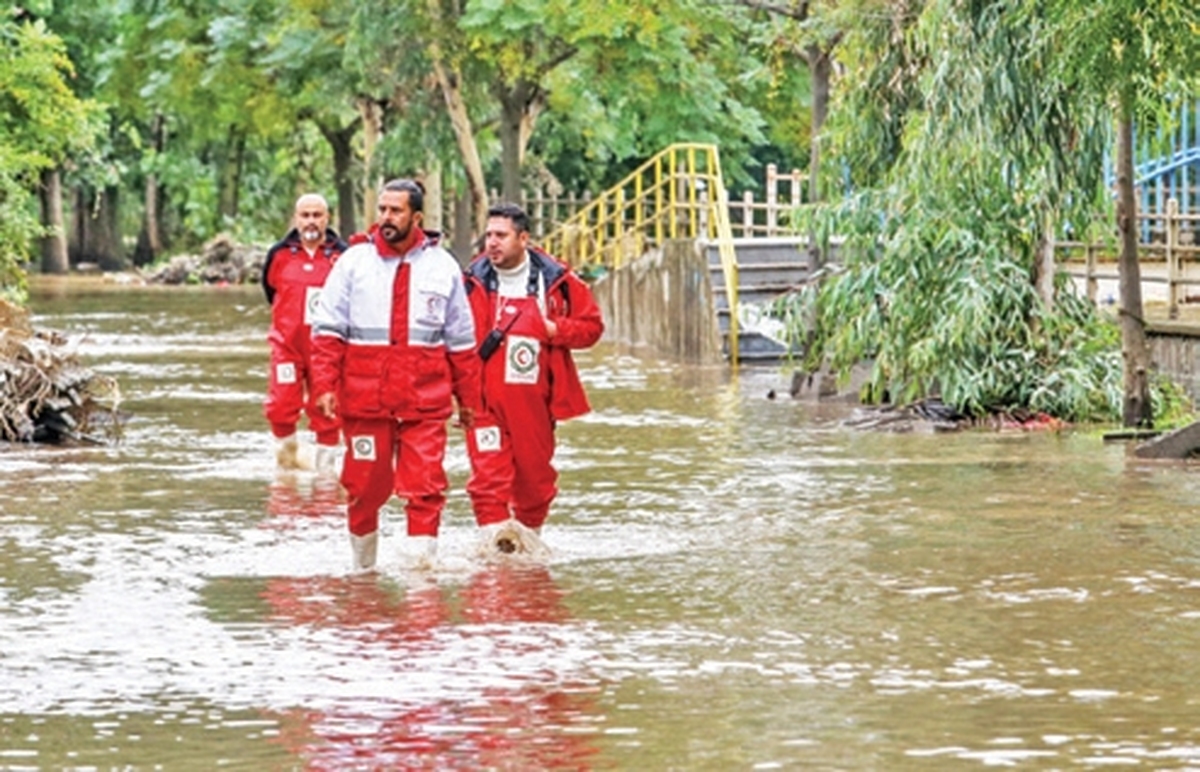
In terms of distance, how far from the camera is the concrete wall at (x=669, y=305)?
3173 centimetres

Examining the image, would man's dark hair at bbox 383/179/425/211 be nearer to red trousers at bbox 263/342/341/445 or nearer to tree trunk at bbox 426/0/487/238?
red trousers at bbox 263/342/341/445

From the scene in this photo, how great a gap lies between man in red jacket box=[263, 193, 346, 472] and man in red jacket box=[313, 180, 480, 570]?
507 centimetres

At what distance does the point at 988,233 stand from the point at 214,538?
30.2ft

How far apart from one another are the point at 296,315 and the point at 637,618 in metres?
7.18

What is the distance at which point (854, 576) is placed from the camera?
41.9ft

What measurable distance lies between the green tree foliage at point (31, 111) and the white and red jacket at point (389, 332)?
18.9 m

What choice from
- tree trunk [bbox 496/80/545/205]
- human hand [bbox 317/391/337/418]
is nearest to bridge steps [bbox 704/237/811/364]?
tree trunk [bbox 496/80/545/205]

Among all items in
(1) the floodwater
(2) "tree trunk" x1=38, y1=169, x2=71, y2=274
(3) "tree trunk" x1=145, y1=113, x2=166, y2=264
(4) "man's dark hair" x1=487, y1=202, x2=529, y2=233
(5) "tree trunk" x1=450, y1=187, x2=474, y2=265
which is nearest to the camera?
(1) the floodwater

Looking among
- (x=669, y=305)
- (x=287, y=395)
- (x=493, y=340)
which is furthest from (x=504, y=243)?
(x=669, y=305)

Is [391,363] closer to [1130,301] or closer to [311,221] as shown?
[311,221]

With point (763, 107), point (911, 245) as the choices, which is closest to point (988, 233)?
point (911, 245)

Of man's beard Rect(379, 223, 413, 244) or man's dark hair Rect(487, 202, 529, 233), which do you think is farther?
man's dark hair Rect(487, 202, 529, 233)

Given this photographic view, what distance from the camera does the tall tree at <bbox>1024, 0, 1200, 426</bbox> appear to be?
16375mm

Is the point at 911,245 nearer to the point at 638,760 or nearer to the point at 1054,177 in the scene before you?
the point at 1054,177
